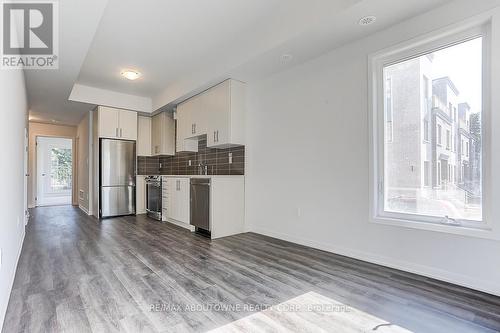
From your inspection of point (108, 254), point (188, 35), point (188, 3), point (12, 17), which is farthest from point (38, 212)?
point (188, 3)

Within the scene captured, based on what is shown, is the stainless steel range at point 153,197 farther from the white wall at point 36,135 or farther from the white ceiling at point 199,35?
the white wall at point 36,135

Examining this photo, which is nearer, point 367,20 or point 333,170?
point 367,20

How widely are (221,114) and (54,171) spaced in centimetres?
700

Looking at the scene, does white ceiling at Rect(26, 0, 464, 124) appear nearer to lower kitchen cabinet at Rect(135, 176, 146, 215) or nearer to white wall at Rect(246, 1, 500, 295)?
white wall at Rect(246, 1, 500, 295)

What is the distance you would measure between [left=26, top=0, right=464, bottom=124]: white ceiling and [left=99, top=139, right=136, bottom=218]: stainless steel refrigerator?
4.84ft

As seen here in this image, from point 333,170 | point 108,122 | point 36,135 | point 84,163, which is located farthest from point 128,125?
point 333,170

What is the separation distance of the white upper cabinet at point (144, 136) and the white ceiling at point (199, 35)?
5.38 ft

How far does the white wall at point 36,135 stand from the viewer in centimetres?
734

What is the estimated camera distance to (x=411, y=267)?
2.53m

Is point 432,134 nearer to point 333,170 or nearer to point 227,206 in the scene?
point 333,170

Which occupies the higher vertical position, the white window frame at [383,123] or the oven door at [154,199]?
the white window frame at [383,123]

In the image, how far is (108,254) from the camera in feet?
10.4

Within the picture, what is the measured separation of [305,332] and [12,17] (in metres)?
3.71

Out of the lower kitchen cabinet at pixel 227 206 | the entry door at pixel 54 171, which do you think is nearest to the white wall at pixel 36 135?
the entry door at pixel 54 171
